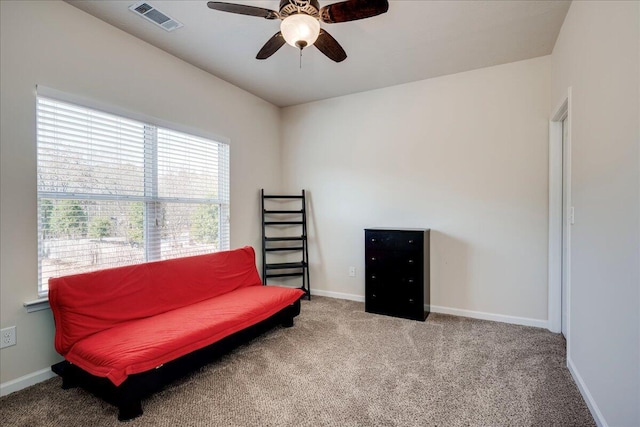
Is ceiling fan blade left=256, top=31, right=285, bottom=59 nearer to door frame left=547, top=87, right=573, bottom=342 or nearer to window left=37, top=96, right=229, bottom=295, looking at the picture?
window left=37, top=96, right=229, bottom=295

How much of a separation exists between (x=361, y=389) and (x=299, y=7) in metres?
2.42

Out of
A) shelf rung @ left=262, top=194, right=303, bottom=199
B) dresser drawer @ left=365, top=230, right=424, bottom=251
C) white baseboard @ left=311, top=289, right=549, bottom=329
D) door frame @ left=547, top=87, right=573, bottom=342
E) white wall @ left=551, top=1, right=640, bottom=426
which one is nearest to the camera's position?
white wall @ left=551, top=1, right=640, bottom=426

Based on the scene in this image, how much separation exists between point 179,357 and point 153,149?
74.4 inches

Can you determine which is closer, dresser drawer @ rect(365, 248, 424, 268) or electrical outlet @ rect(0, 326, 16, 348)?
electrical outlet @ rect(0, 326, 16, 348)

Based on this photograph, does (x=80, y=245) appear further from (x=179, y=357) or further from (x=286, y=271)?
(x=286, y=271)

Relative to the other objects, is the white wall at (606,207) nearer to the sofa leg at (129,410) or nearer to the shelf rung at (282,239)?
the sofa leg at (129,410)

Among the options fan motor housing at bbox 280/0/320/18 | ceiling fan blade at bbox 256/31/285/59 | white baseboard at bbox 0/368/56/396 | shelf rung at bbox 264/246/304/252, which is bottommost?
white baseboard at bbox 0/368/56/396

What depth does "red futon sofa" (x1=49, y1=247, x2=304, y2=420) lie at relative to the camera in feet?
5.77

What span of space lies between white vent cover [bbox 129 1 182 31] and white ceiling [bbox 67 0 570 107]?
47 mm

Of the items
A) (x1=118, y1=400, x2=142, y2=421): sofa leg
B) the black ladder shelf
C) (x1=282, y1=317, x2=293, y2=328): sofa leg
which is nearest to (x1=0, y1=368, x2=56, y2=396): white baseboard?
(x1=118, y1=400, x2=142, y2=421): sofa leg

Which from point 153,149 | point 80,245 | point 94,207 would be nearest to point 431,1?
point 153,149

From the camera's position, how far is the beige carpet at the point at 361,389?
1728 mm

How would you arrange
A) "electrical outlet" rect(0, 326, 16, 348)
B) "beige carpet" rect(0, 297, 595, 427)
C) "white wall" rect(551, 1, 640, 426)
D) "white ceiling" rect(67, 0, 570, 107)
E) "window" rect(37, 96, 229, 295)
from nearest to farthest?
"white wall" rect(551, 1, 640, 426)
"beige carpet" rect(0, 297, 595, 427)
"electrical outlet" rect(0, 326, 16, 348)
"window" rect(37, 96, 229, 295)
"white ceiling" rect(67, 0, 570, 107)

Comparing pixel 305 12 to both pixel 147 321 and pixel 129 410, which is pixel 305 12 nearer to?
pixel 147 321
